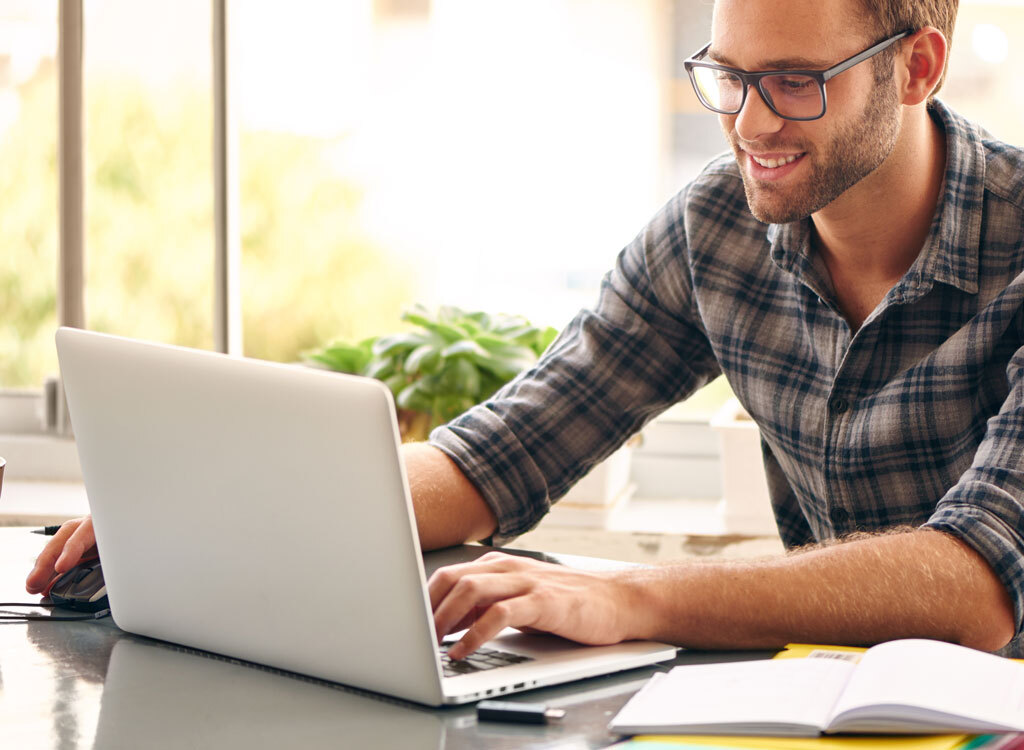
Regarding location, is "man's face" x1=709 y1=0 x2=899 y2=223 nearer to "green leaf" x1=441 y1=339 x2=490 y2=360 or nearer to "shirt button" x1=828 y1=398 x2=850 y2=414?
"shirt button" x1=828 y1=398 x2=850 y2=414

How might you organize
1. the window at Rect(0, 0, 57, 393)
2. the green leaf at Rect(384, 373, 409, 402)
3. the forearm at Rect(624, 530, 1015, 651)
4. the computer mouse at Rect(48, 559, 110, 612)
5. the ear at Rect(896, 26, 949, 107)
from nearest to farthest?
the forearm at Rect(624, 530, 1015, 651), the computer mouse at Rect(48, 559, 110, 612), the ear at Rect(896, 26, 949, 107), the green leaf at Rect(384, 373, 409, 402), the window at Rect(0, 0, 57, 393)

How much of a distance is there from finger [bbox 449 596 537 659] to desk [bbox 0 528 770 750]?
0.18 ft

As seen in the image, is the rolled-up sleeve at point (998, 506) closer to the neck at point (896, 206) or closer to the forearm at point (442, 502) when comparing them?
the neck at point (896, 206)

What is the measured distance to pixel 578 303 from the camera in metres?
2.83

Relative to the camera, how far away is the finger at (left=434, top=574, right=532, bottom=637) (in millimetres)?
973

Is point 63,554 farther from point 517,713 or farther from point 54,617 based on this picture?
point 517,713

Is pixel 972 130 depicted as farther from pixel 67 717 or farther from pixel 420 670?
pixel 67 717

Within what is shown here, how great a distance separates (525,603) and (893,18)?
0.86m

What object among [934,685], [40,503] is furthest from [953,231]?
[40,503]

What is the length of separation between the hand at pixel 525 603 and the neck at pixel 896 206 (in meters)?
0.68

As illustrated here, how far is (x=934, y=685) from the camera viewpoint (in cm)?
84

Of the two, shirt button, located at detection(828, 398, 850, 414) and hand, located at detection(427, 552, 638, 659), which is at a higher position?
shirt button, located at detection(828, 398, 850, 414)

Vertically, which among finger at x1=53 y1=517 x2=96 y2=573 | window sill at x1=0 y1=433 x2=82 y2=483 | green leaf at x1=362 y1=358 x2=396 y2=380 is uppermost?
finger at x1=53 y1=517 x2=96 y2=573

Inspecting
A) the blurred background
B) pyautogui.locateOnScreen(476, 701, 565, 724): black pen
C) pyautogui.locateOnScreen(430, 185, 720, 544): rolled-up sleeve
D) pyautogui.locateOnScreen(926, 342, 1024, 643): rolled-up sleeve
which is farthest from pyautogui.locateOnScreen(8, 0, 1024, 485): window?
pyautogui.locateOnScreen(476, 701, 565, 724): black pen
